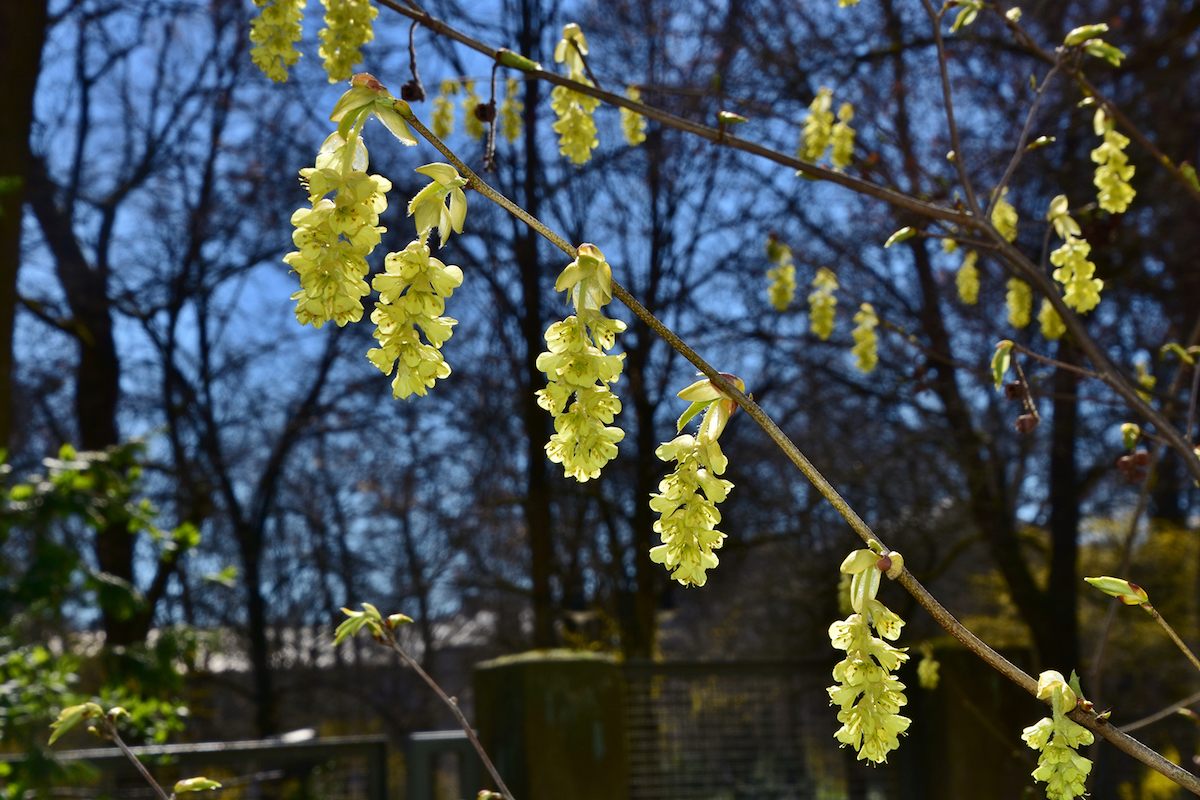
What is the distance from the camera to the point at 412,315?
820 millimetres

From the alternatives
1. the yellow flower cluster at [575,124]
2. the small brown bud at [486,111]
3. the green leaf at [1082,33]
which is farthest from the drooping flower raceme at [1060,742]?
the yellow flower cluster at [575,124]

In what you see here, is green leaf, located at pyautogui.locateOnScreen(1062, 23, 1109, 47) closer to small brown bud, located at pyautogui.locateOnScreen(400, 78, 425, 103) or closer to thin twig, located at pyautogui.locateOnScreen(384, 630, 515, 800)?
small brown bud, located at pyautogui.locateOnScreen(400, 78, 425, 103)

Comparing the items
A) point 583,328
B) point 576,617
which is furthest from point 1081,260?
point 576,617

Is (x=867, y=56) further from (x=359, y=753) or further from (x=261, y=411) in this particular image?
(x=261, y=411)

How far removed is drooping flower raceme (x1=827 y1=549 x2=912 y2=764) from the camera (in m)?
0.80

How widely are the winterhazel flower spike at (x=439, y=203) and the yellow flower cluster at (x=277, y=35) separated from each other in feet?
2.77

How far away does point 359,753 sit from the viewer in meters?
4.89

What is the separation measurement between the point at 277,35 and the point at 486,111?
37 cm

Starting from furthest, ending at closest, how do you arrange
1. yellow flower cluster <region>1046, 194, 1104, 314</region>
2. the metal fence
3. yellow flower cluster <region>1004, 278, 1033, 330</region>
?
the metal fence < yellow flower cluster <region>1004, 278, 1033, 330</region> < yellow flower cluster <region>1046, 194, 1104, 314</region>

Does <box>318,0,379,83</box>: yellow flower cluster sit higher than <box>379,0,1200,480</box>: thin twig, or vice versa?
<box>318,0,379,83</box>: yellow flower cluster

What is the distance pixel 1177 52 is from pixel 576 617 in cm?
631

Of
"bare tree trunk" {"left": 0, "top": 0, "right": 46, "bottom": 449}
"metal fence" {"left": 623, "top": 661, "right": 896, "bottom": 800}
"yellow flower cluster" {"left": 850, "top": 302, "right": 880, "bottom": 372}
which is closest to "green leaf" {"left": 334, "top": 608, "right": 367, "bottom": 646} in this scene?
"yellow flower cluster" {"left": 850, "top": 302, "right": 880, "bottom": 372}

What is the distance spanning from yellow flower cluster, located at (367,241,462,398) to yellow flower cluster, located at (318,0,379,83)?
2.97 feet

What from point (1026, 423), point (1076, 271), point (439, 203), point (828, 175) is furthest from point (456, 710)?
point (1076, 271)
